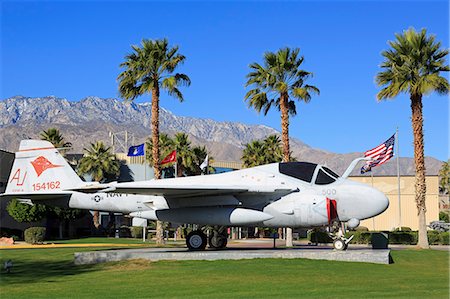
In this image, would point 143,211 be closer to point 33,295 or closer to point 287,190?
point 287,190

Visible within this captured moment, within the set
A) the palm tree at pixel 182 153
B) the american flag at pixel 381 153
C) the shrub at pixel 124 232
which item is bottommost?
the shrub at pixel 124 232

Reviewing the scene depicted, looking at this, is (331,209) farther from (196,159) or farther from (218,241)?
(196,159)

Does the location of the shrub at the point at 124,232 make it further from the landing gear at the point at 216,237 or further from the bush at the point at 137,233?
the landing gear at the point at 216,237

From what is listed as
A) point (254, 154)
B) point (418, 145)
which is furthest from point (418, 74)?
point (254, 154)

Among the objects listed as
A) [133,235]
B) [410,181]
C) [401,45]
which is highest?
[401,45]

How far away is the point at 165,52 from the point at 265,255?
2478 cm

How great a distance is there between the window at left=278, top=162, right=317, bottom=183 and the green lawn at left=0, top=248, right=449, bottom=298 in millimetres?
4501

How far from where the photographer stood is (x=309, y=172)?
25.5 meters

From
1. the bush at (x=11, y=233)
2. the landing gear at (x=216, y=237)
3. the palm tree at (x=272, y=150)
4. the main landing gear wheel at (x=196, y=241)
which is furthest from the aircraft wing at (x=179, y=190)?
the palm tree at (x=272, y=150)

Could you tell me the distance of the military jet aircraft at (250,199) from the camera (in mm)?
24470

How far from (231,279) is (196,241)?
29.5 feet

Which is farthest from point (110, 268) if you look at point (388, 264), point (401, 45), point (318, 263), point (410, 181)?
point (410, 181)

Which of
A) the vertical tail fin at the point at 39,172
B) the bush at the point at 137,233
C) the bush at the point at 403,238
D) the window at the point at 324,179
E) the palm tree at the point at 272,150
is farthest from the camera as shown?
the palm tree at the point at 272,150

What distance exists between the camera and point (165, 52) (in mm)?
44156
